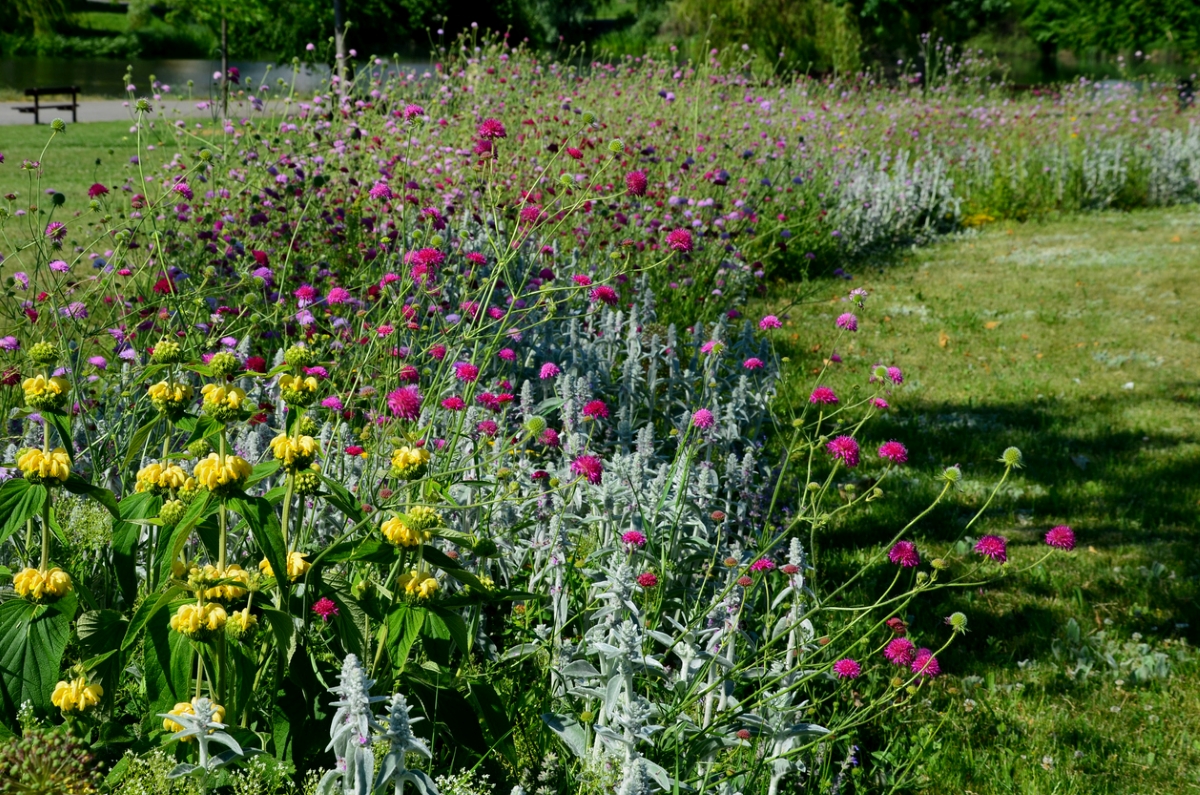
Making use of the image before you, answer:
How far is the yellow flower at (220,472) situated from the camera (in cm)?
151

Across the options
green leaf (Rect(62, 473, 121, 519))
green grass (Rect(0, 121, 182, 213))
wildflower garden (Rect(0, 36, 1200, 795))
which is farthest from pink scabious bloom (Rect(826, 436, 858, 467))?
green grass (Rect(0, 121, 182, 213))

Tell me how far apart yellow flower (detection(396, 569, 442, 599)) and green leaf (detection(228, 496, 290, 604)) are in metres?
0.23

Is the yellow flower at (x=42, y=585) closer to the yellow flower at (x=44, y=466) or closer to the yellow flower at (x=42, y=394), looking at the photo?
the yellow flower at (x=44, y=466)

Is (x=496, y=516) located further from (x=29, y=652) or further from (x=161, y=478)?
(x=29, y=652)

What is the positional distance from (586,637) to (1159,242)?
383 inches

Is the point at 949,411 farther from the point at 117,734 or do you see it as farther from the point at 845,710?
the point at 117,734

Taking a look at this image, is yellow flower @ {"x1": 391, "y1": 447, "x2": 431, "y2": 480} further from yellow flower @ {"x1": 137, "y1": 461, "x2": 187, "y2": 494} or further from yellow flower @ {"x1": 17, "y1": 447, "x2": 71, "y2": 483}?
yellow flower @ {"x1": 17, "y1": 447, "x2": 71, "y2": 483}

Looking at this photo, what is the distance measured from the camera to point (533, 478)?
282 centimetres

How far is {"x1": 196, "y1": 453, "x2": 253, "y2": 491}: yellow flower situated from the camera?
1.51 m

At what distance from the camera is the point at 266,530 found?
5.07 ft

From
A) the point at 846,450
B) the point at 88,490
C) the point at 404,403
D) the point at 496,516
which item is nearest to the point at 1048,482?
the point at 846,450

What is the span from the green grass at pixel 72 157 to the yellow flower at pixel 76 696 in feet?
24.2

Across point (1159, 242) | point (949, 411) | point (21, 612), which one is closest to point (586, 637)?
point (21, 612)

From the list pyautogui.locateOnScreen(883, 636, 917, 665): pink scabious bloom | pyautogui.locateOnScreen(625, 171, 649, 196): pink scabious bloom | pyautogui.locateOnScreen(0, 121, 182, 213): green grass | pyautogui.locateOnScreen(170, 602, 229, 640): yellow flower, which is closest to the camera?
pyautogui.locateOnScreen(170, 602, 229, 640): yellow flower
